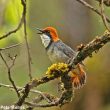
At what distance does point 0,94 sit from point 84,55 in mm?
4842

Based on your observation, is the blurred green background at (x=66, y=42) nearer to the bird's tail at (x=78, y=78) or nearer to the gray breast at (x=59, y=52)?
the gray breast at (x=59, y=52)

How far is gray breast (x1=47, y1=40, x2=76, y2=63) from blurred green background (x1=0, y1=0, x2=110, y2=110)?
258mm

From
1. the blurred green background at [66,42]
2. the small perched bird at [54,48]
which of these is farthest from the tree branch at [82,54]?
the small perched bird at [54,48]

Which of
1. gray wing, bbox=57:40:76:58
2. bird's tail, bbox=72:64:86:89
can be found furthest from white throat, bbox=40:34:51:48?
bird's tail, bbox=72:64:86:89

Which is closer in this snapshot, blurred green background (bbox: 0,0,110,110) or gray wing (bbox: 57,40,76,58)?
gray wing (bbox: 57,40,76,58)

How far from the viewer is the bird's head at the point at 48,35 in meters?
5.82

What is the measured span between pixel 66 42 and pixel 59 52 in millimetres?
3858

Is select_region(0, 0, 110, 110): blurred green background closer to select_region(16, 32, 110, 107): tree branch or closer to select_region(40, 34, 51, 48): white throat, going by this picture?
select_region(40, 34, 51, 48): white throat

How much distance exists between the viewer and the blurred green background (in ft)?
19.5

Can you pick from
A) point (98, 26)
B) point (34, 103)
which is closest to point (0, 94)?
point (98, 26)

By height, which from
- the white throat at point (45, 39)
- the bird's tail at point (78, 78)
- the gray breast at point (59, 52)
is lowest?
the bird's tail at point (78, 78)

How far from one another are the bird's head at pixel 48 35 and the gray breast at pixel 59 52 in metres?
0.07

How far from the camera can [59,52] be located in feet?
18.7

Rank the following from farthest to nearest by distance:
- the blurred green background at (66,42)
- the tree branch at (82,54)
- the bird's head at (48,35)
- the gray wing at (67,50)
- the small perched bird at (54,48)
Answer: the blurred green background at (66,42) → the bird's head at (48,35) → the small perched bird at (54,48) → the gray wing at (67,50) → the tree branch at (82,54)
